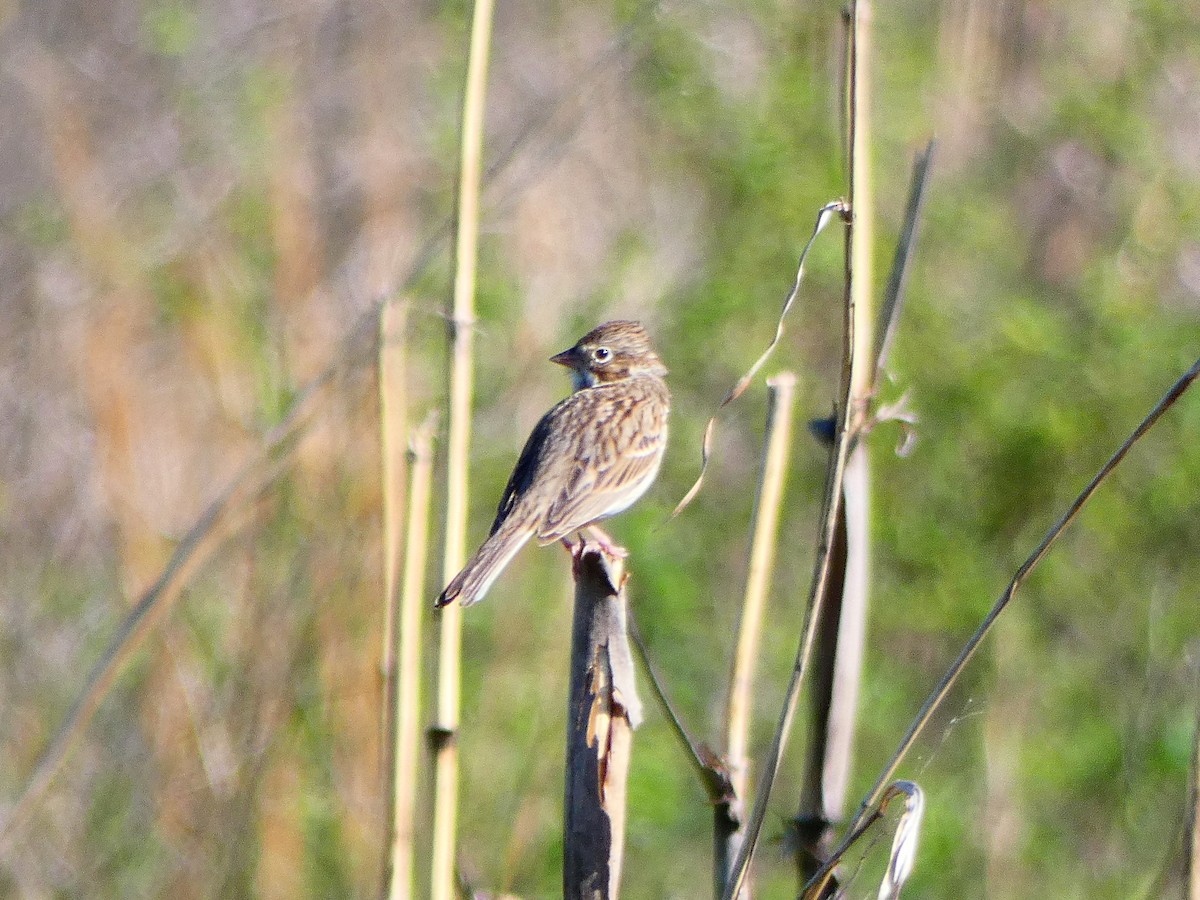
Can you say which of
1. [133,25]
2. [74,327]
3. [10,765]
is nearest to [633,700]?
[10,765]

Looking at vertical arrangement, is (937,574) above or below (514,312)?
below

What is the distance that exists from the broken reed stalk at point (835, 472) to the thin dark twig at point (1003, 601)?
12 centimetres

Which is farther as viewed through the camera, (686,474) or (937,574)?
(686,474)

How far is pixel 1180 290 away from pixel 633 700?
528cm

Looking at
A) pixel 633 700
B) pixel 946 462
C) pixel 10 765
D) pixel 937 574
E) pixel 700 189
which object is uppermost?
pixel 700 189

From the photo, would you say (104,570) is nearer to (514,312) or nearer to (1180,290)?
(514,312)

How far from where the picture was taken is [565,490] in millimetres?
3869

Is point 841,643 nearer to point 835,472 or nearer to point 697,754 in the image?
point 697,754

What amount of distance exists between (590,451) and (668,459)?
2363 millimetres

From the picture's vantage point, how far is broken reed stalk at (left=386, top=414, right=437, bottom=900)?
1999mm

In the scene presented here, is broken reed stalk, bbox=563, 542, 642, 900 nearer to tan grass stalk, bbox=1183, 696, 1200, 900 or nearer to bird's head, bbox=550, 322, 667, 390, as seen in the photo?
tan grass stalk, bbox=1183, 696, 1200, 900

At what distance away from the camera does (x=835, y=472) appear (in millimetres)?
1780

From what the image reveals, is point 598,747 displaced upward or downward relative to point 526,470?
downward

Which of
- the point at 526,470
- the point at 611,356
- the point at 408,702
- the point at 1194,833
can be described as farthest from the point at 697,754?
the point at 611,356
